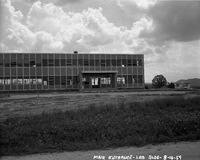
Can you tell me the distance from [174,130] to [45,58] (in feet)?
142

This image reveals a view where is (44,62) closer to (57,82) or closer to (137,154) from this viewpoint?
(57,82)

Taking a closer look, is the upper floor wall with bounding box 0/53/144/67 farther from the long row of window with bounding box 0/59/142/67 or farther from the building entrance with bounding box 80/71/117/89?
the building entrance with bounding box 80/71/117/89

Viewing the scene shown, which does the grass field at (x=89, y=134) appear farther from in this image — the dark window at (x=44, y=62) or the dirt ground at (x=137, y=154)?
the dark window at (x=44, y=62)

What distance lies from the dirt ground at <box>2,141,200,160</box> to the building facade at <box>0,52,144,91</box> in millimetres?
39003

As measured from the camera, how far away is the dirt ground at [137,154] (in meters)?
5.68

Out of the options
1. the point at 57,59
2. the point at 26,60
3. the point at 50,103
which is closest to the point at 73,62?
the point at 57,59

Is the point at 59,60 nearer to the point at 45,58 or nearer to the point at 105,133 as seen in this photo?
the point at 45,58

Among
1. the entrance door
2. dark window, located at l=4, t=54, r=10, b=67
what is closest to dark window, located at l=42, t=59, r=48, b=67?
dark window, located at l=4, t=54, r=10, b=67

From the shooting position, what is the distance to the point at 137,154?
5.93 meters

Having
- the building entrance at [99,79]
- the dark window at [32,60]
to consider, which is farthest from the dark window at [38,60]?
the building entrance at [99,79]

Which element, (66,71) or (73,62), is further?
(73,62)

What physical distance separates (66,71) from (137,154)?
44187mm

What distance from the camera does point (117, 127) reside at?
8.78 metres

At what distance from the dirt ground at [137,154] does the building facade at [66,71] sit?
3900 centimetres
